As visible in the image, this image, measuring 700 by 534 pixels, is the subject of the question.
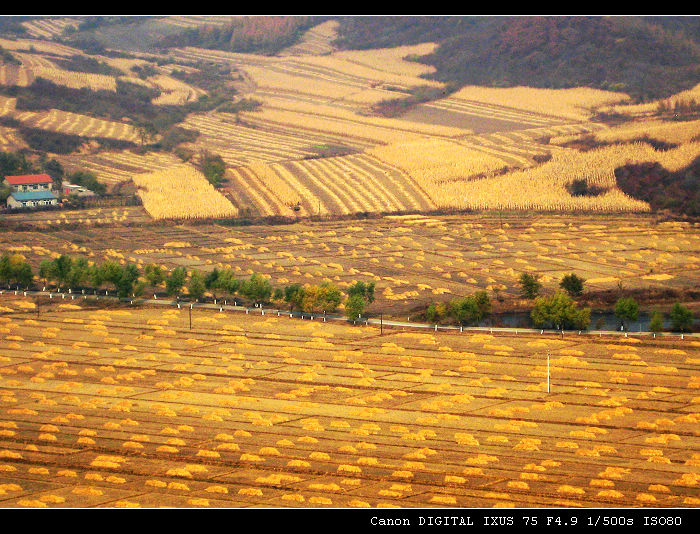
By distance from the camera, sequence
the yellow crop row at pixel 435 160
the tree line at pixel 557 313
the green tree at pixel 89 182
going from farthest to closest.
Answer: the yellow crop row at pixel 435 160, the green tree at pixel 89 182, the tree line at pixel 557 313

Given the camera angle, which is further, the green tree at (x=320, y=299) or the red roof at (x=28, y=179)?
the red roof at (x=28, y=179)

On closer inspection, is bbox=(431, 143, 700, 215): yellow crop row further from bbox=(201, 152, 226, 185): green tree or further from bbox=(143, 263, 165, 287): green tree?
bbox=(143, 263, 165, 287): green tree

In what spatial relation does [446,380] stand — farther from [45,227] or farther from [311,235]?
[45,227]

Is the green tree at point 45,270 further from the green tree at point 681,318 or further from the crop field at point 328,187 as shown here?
the green tree at point 681,318

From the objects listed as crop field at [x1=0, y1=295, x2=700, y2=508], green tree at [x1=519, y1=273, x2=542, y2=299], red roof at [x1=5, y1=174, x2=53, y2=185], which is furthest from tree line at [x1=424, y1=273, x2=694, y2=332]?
red roof at [x1=5, y1=174, x2=53, y2=185]

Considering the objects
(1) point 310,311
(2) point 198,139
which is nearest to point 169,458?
(1) point 310,311

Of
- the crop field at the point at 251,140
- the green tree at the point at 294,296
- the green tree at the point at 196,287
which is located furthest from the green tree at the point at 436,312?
the crop field at the point at 251,140

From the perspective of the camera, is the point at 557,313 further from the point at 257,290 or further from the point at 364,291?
the point at 257,290
